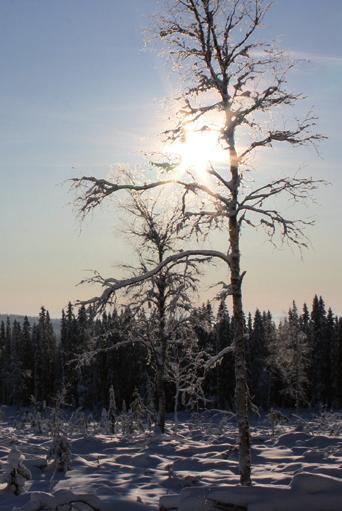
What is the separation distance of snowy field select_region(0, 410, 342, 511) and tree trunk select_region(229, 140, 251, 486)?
2.45ft

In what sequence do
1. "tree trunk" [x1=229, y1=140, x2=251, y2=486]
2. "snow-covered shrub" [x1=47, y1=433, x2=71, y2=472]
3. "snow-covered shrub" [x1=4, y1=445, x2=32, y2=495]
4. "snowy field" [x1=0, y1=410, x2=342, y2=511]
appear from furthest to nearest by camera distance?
"snow-covered shrub" [x1=47, y1=433, x2=71, y2=472] → "snow-covered shrub" [x1=4, y1=445, x2=32, y2=495] → "tree trunk" [x1=229, y1=140, x2=251, y2=486] → "snowy field" [x1=0, y1=410, x2=342, y2=511]

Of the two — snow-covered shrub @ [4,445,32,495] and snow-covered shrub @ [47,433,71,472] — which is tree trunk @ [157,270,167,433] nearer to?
snow-covered shrub @ [47,433,71,472]

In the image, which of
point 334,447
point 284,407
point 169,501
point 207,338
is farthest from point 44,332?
point 169,501

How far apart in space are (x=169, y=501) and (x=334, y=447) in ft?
25.8

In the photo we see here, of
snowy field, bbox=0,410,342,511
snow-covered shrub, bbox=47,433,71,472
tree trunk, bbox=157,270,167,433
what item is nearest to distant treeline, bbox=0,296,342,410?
tree trunk, bbox=157,270,167,433

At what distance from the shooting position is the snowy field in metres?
6.01

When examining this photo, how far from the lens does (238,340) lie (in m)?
8.50

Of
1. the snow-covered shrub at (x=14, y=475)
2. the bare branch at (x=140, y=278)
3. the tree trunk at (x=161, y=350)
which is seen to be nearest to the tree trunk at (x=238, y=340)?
the bare branch at (x=140, y=278)

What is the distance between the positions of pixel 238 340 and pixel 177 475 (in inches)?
145

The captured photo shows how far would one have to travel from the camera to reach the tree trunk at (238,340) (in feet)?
27.1

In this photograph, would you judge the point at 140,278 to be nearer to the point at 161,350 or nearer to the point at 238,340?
the point at 238,340

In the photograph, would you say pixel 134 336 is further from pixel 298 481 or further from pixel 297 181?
pixel 298 481

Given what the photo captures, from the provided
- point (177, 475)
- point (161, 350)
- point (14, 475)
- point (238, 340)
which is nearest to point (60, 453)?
point (14, 475)

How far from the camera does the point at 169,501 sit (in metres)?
6.70
